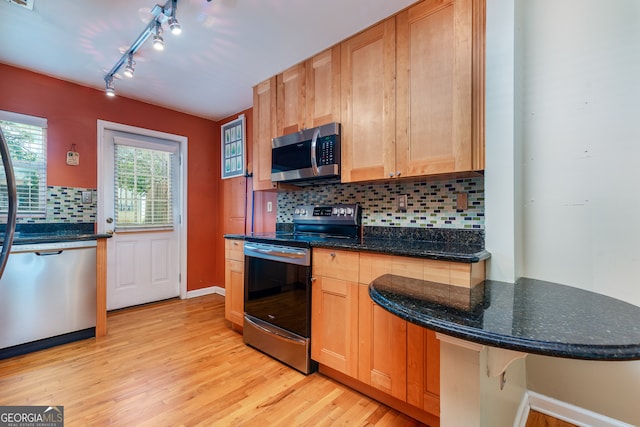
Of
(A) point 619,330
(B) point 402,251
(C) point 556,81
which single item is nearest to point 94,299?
(B) point 402,251

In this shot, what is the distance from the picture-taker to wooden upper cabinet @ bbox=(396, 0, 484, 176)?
5.00ft

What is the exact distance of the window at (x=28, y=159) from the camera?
98.8 inches

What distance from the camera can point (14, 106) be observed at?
8.23ft

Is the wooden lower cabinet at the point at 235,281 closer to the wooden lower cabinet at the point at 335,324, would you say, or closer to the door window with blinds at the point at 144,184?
the wooden lower cabinet at the point at 335,324

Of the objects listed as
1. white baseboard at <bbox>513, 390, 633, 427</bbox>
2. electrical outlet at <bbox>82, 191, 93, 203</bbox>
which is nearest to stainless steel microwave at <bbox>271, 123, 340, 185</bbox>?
white baseboard at <bbox>513, 390, 633, 427</bbox>

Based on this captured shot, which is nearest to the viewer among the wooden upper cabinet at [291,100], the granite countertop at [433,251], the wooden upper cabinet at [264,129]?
the granite countertop at [433,251]

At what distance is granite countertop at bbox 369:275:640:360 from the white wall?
21.4 inches

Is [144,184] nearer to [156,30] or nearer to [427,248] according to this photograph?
[156,30]

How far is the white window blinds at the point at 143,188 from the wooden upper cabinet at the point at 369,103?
8.40ft

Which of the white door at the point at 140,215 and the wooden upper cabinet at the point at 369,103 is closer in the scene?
the wooden upper cabinet at the point at 369,103

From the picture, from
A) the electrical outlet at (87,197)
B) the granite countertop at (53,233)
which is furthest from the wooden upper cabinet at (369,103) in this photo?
the electrical outlet at (87,197)

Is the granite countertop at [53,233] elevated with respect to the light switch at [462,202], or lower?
lower

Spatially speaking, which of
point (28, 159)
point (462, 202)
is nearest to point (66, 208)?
point (28, 159)

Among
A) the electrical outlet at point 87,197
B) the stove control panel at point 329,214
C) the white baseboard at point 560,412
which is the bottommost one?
the white baseboard at point 560,412
